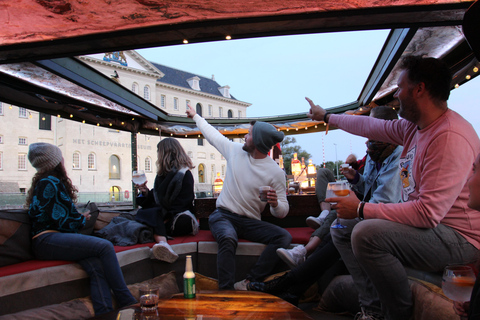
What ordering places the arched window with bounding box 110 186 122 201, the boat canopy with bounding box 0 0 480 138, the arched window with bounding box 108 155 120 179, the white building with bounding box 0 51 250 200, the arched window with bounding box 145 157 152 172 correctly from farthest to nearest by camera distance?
1. the arched window with bounding box 145 157 152 172
2. the arched window with bounding box 108 155 120 179
3. the white building with bounding box 0 51 250 200
4. the arched window with bounding box 110 186 122 201
5. the boat canopy with bounding box 0 0 480 138

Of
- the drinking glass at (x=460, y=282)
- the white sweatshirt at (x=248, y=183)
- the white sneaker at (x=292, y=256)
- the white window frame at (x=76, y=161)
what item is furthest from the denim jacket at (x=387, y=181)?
the white window frame at (x=76, y=161)

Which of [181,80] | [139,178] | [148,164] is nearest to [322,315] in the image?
[139,178]

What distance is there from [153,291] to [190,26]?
2692 millimetres

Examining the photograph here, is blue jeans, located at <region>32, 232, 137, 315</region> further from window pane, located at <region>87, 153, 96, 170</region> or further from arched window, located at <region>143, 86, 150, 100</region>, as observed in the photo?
window pane, located at <region>87, 153, 96, 170</region>

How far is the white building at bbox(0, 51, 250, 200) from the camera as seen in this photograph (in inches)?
1004

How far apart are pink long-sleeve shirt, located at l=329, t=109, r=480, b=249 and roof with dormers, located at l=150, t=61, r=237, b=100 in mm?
29673

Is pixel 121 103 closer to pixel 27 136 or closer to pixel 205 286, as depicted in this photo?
pixel 205 286

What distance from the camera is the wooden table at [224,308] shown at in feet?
5.01

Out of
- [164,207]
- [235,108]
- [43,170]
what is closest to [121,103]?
[164,207]

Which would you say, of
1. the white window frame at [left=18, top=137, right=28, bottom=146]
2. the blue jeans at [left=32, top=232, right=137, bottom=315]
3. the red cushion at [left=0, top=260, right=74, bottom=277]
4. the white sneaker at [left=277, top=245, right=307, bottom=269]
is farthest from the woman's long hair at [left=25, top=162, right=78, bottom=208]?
the white window frame at [left=18, top=137, right=28, bottom=146]

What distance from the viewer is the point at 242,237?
11.8 feet

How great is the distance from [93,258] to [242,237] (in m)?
1.48

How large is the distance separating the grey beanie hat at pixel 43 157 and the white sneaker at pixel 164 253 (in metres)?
1.25

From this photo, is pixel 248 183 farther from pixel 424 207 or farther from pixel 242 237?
pixel 424 207
